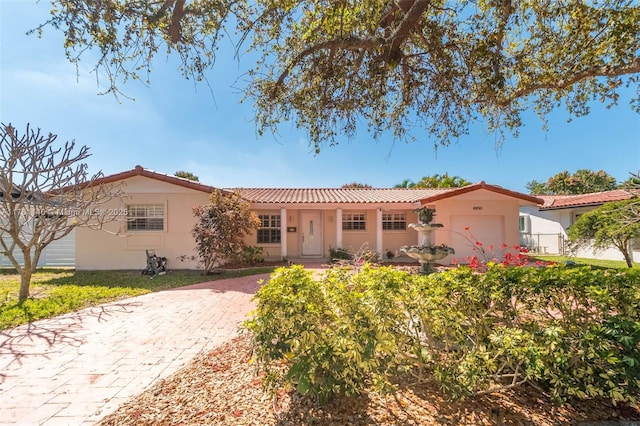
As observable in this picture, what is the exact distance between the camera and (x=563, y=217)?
66.4 ft

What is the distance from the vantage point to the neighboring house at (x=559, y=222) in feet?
53.8

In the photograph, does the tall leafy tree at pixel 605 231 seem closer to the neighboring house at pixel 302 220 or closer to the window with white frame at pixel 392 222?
the neighboring house at pixel 302 220

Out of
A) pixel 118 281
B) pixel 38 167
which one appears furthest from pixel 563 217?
pixel 38 167

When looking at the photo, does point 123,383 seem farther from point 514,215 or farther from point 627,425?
point 514,215

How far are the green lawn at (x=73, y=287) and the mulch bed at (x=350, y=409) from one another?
5480 mm

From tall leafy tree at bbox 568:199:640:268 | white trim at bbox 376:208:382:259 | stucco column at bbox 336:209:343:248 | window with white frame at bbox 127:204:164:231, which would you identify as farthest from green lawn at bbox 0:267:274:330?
tall leafy tree at bbox 568:199:640:268

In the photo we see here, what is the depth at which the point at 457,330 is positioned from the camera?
3184 mm

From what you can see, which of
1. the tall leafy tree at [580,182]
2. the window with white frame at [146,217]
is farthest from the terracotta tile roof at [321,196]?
the tall leafy tree at [580,182]

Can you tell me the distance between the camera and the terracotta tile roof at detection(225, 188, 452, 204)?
15084mm

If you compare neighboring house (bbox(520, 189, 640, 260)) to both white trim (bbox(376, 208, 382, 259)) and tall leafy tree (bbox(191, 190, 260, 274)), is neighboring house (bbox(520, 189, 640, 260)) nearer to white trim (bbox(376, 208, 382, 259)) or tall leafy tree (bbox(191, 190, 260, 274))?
white trim (bbox(376, 208, 382, 259))

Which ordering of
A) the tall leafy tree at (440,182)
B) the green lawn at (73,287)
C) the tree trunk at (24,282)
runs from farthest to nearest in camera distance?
1. the tall leafy tree at (440,182)
2. the tree trunk at (24,282)
3. the green lawn at (73,287)

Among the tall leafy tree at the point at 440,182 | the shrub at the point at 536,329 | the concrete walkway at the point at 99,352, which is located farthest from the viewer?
the tall leafy tree at the point at 440,182

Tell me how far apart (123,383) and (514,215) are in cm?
1696

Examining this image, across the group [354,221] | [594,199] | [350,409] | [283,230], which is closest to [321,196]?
[354,221]
